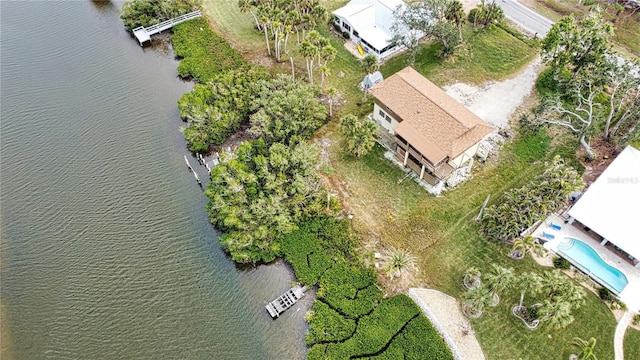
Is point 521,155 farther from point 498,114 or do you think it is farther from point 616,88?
point 616,88

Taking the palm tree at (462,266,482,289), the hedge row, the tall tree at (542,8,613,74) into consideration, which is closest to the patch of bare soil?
the tall tree at (542,8,613,74)

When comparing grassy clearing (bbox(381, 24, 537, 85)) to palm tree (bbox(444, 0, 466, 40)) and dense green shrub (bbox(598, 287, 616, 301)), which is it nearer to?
palm tree (bbox(444, 0, 466, 40))

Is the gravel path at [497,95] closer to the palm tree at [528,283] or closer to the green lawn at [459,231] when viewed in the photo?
the green lawn at [459,231]

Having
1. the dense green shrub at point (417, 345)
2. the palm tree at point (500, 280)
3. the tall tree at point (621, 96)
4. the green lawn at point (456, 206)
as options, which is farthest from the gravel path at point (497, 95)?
the dense green shrub at point (417, 345)

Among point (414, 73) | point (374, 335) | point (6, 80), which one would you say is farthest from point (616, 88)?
point (6, 80)

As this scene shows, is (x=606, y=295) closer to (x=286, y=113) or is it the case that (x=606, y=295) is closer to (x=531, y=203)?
(x=531, y=203)
